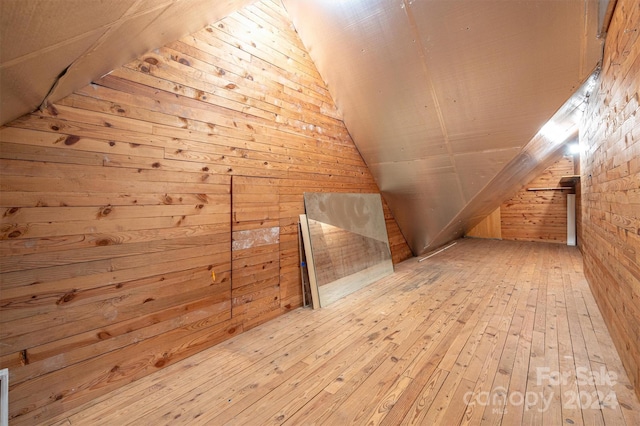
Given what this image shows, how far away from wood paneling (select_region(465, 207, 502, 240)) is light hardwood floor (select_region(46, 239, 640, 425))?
527cm

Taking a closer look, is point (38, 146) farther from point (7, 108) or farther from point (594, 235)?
point (594, 235)

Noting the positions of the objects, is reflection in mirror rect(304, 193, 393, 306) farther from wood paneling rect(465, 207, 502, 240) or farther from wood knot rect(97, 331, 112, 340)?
wood paneling rect(465, 207, 502, 240)

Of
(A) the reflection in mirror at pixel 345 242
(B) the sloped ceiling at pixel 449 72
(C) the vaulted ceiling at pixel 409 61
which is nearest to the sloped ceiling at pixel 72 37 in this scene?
(C) the vaulted ceiling at pixel 409 61

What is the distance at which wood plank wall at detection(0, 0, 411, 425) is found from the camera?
1.40 meters

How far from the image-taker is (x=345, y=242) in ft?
11.2

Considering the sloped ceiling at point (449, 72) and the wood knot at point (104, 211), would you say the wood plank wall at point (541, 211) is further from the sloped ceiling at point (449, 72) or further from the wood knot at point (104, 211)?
the wood knot at point (104, 211)

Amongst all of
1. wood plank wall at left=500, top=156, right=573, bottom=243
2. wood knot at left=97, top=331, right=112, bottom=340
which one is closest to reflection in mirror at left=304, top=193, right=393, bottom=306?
Answer: wood knot at left=97, top=331, right=112, bottom=340

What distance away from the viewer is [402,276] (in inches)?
158

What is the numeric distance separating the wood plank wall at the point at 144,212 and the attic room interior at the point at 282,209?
0.04 ft

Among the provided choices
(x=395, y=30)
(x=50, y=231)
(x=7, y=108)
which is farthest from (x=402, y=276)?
(x=7, y=108)

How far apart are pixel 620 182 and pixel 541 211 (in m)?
6.56

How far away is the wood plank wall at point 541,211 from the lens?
6.95 m

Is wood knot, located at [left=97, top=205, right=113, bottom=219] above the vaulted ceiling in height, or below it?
below

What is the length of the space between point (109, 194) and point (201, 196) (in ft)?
1.84
